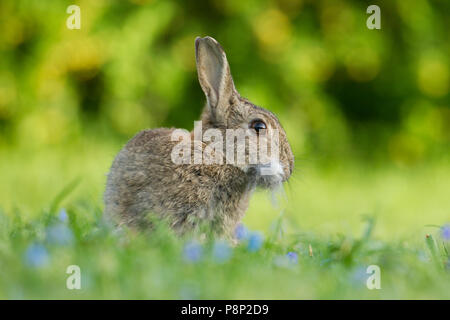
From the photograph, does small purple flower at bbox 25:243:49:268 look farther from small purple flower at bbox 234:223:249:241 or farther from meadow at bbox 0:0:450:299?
meadow at bbox 0:0:450:299

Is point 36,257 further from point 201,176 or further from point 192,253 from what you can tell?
point 201,176

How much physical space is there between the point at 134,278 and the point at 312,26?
255 inches

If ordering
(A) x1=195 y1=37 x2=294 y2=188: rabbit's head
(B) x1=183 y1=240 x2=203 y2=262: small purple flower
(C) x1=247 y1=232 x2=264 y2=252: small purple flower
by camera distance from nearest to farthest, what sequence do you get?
1. (B) x1=183 y1=240 x2=203 y2=262: small purple flower
2. (C) x1=247 y1=232 x2=264 y2=252: small purple flower
3. (A) x1=195 y1=37 x2=294 y2=188: rabbit's head

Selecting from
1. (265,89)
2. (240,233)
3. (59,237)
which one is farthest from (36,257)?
(265,89)

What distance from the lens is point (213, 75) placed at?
3.78m

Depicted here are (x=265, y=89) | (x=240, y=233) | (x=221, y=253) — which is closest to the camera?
(x=221, y=253)

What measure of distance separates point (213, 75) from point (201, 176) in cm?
62

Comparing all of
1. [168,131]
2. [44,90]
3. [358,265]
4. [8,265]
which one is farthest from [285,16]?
[8,265]

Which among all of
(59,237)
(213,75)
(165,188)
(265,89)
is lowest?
(59,237)

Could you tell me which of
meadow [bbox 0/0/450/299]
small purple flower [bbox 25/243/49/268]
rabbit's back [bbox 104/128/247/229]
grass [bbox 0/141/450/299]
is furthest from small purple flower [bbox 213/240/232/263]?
meadow [bbox 0/0/450/299]

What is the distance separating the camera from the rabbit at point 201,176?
348 centimetres

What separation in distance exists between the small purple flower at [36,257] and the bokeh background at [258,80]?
14.6 ft

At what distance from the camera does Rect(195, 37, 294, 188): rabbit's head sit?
146 inches

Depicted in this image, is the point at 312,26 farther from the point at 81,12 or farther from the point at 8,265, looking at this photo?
the point at 8,265
